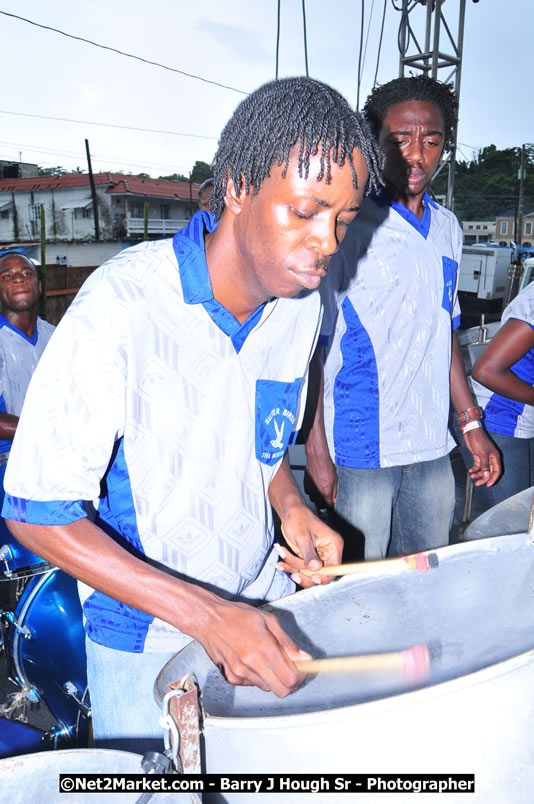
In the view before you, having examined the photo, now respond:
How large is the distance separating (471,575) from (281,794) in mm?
445

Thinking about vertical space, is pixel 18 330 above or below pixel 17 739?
above

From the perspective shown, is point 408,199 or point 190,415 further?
point 408,199

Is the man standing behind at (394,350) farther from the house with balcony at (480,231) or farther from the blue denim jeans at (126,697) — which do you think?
the house with balcony at (480,231)

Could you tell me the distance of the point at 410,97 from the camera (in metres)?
1.44

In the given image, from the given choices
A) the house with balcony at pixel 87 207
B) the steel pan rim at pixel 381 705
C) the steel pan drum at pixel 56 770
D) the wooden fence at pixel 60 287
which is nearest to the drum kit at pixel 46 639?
the steel pan drum at pixel 56 770

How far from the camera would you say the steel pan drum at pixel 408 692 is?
551 mm

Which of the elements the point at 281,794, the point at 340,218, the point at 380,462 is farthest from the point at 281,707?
the point at 380,462

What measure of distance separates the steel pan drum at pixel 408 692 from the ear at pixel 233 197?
0.46m

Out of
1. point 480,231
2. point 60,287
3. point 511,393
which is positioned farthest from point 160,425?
point 480,231

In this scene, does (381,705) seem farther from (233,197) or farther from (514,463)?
(514,463)

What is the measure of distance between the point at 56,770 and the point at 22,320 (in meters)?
2.25

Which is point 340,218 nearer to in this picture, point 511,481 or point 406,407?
point 406,407

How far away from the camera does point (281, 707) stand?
70cm

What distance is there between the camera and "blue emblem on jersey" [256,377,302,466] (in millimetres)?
855
